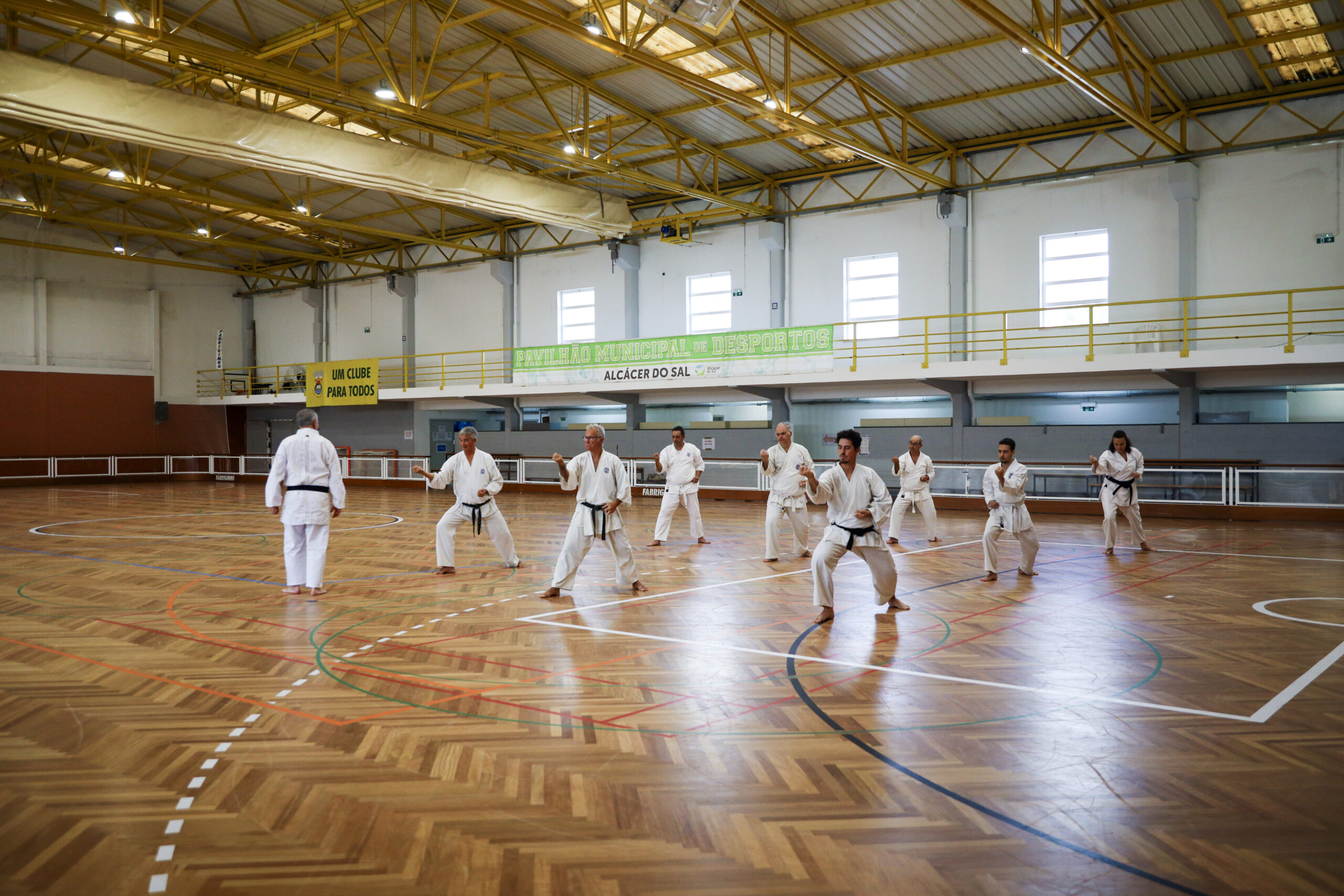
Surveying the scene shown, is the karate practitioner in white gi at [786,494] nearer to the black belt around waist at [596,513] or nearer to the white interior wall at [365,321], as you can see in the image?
the black belt around waist at [596,513]

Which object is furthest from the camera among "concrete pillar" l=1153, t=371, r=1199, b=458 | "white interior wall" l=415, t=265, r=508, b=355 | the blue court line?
"white interior wall" l=415, t=265, r=508, b=355

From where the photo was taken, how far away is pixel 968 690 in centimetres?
529

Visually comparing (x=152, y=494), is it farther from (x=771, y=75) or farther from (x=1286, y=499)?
(x=1286, y=499)

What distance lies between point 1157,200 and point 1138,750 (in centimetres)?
1769

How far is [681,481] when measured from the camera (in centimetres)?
1322

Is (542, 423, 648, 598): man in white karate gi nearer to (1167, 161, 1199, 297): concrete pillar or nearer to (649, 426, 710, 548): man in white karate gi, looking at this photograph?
(649, 426, 710, 548): man in white karate gi

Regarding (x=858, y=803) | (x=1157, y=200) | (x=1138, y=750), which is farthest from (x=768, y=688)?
(x=1157, y=200)

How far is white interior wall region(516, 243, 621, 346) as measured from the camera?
85.5ft

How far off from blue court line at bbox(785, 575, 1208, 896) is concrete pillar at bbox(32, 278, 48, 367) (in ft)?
106

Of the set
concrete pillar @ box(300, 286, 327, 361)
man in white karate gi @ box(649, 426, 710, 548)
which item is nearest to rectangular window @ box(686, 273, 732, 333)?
man in white karate gi @ box(649, 426, 710, 548)

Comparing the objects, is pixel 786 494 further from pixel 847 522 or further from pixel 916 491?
pixel 847 522

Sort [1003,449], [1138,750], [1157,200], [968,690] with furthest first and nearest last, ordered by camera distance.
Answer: [1157,200]
[1003,449]
[968,690]
[1138,750]

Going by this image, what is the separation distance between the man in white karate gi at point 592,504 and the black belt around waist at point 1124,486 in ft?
23.3

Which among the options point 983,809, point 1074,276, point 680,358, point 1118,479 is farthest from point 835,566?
point 1074,276
